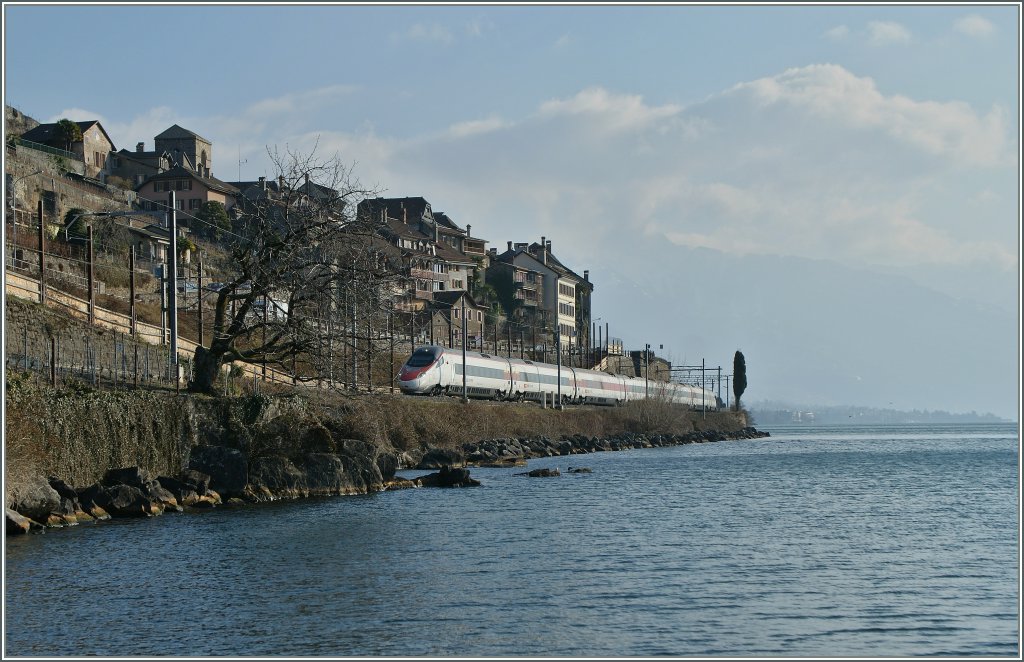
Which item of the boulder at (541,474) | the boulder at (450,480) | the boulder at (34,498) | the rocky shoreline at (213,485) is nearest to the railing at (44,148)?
the boulder at (541,474)

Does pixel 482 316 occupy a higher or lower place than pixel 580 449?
higher

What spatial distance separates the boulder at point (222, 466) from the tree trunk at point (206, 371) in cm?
355

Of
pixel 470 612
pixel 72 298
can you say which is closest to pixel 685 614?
pixel 470 612

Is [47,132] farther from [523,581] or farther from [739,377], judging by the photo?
[523,581]

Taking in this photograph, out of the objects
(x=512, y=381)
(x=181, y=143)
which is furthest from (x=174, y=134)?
(x=512, y=381)

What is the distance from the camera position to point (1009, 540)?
1109 inches

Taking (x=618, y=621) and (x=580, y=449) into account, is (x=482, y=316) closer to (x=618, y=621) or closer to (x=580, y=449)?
(x=580, y=449)

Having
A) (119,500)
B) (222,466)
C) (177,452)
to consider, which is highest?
(177,452)

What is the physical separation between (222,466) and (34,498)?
8.27 metres

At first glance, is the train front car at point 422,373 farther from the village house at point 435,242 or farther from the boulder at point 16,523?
the village house at point 435,242

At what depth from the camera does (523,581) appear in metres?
21.3

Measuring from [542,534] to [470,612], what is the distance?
10.1m

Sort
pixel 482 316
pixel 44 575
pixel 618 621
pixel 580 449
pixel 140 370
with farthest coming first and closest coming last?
1. pixel 482 316
2. pixel 580 449
3. pixel 140 370
4. pixel 44 575
5. pixel 618 621

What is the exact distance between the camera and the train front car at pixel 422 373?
229 feet
